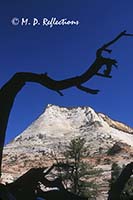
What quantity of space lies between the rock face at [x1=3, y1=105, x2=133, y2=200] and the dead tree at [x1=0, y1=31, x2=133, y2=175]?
53.0m

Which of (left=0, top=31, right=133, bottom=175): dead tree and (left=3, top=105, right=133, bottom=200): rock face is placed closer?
(left=0, top=31, right=133, bottom=175): dead tree

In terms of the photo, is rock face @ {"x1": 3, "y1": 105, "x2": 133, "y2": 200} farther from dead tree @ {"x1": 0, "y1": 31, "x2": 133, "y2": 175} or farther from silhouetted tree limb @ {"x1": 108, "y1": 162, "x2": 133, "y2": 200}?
silhouetted tree limb @ {"x1": 108, "y1": 162, "x2": 133, "y2": 200}

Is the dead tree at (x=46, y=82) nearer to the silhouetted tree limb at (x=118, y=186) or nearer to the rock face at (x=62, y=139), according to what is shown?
the silhouetted tree limb at (x=118, y=186)

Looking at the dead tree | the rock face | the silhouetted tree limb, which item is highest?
the rock face

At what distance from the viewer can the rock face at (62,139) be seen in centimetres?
7212

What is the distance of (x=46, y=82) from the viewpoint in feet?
12.1

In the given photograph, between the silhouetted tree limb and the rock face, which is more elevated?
the rock face

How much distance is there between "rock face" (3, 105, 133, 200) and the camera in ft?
237

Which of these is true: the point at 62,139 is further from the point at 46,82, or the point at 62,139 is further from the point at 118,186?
the point at 118,186

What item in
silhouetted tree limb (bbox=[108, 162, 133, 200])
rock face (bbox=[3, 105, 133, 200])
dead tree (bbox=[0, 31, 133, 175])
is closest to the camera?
silhouetted tree limb (bbox=[108, 162, 133, 200])

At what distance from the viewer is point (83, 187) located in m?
39.2

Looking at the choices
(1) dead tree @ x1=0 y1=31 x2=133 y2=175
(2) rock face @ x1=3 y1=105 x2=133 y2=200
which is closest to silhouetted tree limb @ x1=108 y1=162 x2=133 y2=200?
(1) dead tree @ x1=0 y1=31 x2=133 y2=175

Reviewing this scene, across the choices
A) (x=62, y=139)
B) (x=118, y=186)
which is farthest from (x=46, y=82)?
(x=62, y=139)

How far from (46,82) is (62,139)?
271 feet
